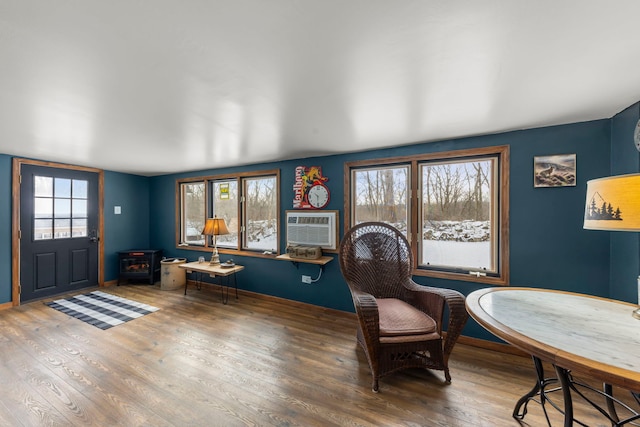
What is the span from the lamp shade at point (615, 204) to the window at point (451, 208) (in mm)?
1126

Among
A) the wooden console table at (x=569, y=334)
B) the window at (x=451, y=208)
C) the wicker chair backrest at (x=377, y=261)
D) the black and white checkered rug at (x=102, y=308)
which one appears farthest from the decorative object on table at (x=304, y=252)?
the black and white checkered rug at (x=102, y=308)

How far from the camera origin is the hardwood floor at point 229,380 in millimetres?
1549

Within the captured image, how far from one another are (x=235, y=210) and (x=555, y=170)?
407 cm

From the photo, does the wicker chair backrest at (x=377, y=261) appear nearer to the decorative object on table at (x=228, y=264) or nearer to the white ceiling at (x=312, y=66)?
the white ceiling at (x=312, y=66)

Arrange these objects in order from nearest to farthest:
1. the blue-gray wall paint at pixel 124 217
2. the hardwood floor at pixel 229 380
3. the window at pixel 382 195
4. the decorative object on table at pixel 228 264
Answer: the hardwood floor at pixel 229 380 → the window at pixel 382 195 → the decorative object on table at pixel 228 264 → the blue-gray wall paint at pixel 124 217

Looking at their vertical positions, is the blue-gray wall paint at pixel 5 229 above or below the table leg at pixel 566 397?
above

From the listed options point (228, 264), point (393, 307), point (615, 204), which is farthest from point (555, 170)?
point (228, 264)

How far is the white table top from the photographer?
87 cm

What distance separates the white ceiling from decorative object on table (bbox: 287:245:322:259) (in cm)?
143

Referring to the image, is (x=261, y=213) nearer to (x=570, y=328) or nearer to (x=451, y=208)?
(x=451, y=208)

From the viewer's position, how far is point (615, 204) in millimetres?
1181

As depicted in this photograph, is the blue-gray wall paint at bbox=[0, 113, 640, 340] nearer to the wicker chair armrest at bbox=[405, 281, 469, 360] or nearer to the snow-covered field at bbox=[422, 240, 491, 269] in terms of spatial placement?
the snow-covered field at bbox=[422, 240, 491, 269]

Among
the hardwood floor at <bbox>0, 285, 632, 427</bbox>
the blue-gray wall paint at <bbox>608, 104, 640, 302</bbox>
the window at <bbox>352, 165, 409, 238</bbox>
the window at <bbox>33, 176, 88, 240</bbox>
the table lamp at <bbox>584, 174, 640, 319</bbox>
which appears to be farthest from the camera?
the window at <bbox>33, 176, 88, 240</bbox>

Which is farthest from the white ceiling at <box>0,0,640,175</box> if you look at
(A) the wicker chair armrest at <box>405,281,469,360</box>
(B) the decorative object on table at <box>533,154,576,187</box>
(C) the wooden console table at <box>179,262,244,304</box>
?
(C) the wooden console table at <box>179,262,244,304</box>
